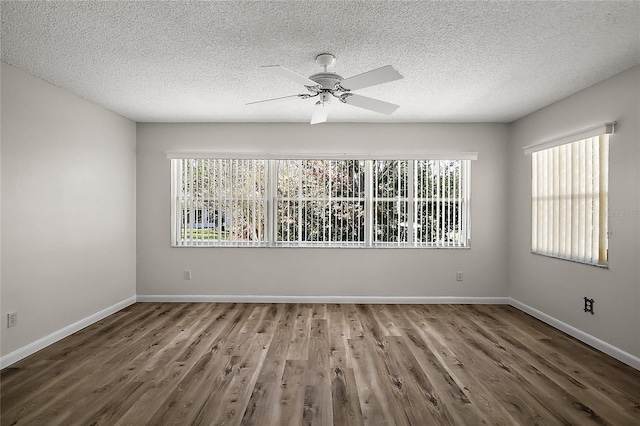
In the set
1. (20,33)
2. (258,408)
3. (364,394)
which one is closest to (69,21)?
(20,33)

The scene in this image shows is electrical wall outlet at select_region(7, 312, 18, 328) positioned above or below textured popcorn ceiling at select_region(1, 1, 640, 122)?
below

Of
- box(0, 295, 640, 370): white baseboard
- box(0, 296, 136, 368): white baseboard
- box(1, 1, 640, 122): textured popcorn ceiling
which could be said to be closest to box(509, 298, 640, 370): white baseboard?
box(0, 295, 640, 370): white baseboard

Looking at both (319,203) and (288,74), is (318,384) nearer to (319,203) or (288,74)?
(288,74)

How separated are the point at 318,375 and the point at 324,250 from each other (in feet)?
7.25

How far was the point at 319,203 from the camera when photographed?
479 centimetres

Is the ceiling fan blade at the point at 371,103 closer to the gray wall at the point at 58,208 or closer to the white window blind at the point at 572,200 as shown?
the white window blind at the point at 572,200

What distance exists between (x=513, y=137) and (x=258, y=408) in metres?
4.37

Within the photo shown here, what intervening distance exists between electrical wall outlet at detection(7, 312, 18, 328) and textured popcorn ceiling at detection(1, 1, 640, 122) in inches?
Answer: 79.5

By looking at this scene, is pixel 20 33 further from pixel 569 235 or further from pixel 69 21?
pixel 569 235

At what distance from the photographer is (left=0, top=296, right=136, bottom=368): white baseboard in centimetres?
281

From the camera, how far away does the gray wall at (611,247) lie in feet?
9.32

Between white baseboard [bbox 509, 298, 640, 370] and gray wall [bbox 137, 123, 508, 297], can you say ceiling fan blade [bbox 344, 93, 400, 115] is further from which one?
white baseboard [bbox 509, 298, 640, 370]

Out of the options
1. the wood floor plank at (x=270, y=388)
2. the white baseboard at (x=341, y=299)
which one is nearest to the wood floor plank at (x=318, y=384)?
the wood floor plank at (x=270, y=388)

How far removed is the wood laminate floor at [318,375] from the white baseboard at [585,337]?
0.25 feet
